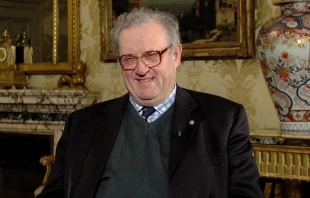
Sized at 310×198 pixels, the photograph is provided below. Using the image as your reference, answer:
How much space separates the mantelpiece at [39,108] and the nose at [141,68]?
6.60 ft

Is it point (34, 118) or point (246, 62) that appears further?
point (34, 118)

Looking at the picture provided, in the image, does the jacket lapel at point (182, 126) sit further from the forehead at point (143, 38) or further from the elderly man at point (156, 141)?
the forehead at point (143, 38)

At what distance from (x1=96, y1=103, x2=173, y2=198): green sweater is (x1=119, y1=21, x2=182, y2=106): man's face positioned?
11 centimetres

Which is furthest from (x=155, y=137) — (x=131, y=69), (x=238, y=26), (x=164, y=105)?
(x=238, y=26)

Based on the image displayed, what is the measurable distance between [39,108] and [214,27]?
154cm

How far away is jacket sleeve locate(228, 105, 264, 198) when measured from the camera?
5.89 ft

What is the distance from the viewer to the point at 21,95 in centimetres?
409

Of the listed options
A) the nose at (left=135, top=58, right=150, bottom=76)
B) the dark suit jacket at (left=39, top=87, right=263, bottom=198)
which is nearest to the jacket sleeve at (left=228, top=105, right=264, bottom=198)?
the dark suit jacket at (left=39, top=87, right=263, bottom=198)

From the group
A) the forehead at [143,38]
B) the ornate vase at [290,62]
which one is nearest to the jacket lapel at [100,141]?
the forehead at [143,38]

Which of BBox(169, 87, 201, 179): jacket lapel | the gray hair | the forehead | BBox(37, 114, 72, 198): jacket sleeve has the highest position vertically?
the gray hair

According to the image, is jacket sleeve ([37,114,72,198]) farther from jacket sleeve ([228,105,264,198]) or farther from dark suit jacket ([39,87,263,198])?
jacket sleeve ([228,105,264,198])

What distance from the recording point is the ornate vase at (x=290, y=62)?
2.36 metres

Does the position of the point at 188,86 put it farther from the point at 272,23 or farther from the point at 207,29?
the point at 272,23

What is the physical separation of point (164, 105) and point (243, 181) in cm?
39
